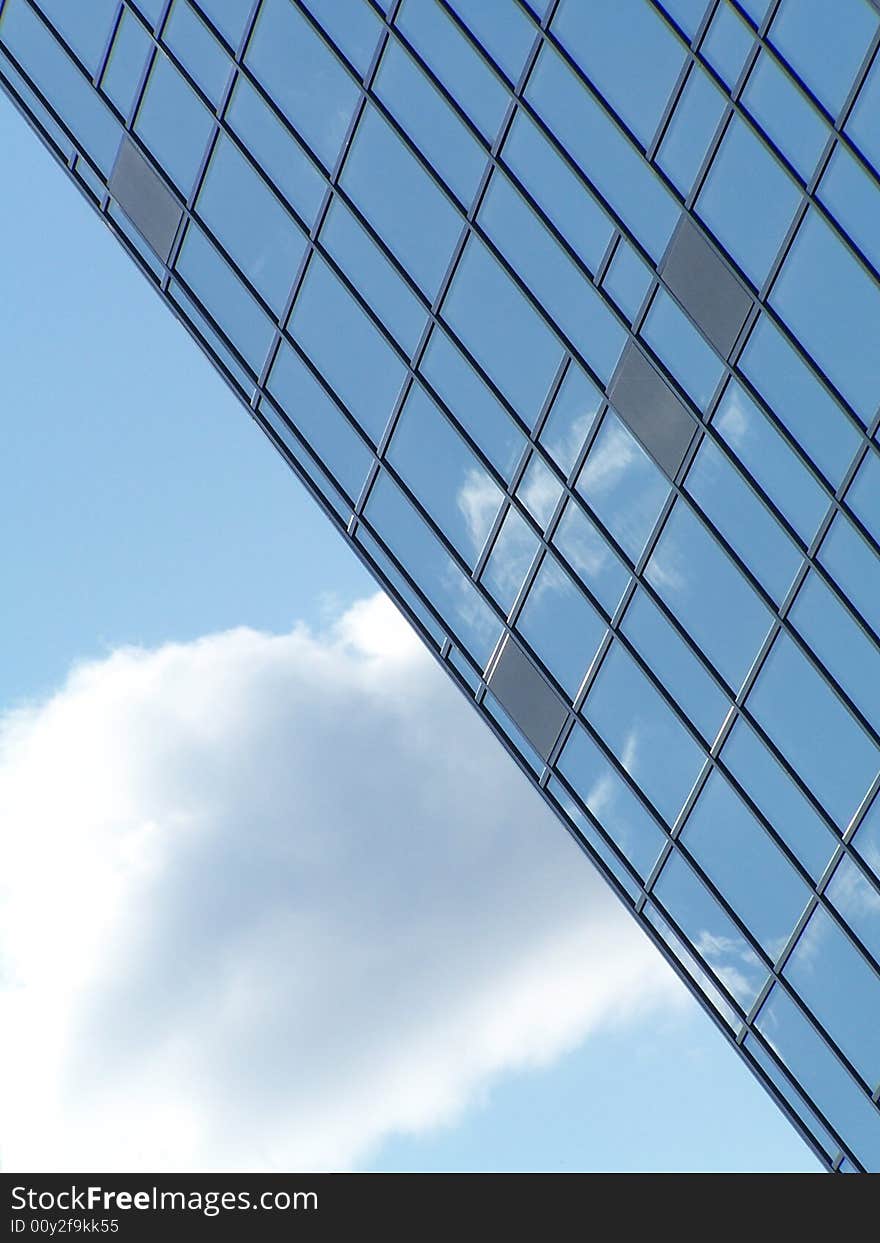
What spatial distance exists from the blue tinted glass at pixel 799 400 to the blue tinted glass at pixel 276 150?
7.48 meters

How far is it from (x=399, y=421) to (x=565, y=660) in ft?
15.1

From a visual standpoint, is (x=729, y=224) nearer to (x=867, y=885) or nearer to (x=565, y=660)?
(x=565, y=660)

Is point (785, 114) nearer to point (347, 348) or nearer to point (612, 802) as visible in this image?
point (347, 348)

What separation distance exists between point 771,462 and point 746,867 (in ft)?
19.6

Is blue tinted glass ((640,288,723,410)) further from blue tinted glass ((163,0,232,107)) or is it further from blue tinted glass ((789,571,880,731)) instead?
blue tinted glass ((163,0,232,107))

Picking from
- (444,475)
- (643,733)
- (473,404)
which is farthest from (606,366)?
(643,733)

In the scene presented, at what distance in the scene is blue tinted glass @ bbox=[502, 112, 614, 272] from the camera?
19203 millimetres

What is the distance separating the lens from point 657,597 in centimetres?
2003

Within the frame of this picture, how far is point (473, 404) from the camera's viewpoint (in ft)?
68.4

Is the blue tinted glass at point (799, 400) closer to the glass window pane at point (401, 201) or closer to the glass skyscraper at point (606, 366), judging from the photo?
the glass skyscraper at point (606, 366)

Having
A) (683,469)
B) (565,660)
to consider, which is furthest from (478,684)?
(683,469)

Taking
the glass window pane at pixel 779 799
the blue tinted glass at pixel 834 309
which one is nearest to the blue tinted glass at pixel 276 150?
the blue tinted glass at pixel 834 309

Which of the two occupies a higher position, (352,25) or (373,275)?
(352,25)

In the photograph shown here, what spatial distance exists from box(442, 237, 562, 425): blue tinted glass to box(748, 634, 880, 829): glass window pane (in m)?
5.20
